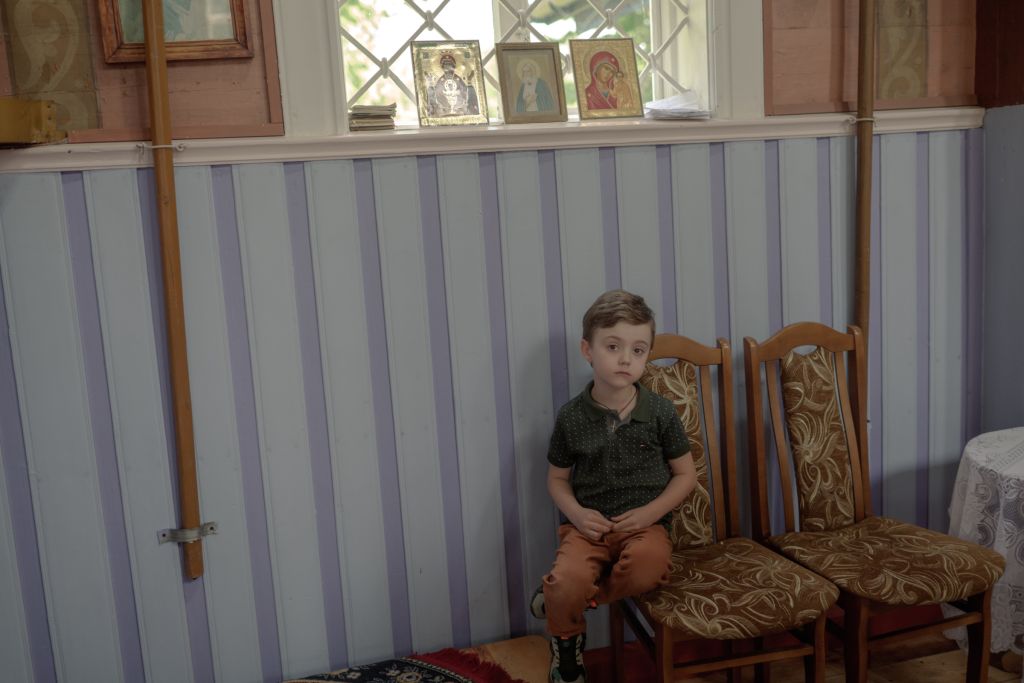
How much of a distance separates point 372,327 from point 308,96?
1.85 feet

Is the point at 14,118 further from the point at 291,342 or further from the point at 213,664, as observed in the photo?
the point at 213,664

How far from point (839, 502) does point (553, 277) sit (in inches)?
37.3

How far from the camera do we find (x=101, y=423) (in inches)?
82.9

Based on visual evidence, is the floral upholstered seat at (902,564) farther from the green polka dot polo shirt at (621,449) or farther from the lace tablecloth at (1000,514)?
the green polka dot polo shirt at (621,449)

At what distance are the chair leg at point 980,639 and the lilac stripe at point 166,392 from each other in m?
1.85

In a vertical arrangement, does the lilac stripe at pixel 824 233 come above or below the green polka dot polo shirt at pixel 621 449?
above

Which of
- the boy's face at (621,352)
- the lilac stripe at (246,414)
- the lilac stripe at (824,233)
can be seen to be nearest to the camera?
the boy's face at (621,352)

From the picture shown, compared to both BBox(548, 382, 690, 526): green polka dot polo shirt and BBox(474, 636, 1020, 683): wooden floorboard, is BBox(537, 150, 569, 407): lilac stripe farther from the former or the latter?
BBox(474, 636, 1020, 683): wooden floorboard

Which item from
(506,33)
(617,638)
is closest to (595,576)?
(617,638)

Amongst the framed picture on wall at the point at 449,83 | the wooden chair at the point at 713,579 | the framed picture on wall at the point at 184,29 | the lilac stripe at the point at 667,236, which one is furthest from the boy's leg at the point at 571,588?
the framed picture on wall at the point at 184,29

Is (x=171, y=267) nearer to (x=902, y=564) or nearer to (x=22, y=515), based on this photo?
(x=22, y=515)

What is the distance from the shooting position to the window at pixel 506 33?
7.54ft

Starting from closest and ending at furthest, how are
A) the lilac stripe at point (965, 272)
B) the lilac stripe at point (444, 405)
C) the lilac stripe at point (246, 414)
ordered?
the lilac stripe at point (246, 414)
the lilac stripe at point (444, 405)
the lilac stripe at point (965, 272)

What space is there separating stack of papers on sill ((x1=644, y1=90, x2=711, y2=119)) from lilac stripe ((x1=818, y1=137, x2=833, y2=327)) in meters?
0.36
